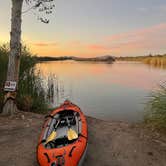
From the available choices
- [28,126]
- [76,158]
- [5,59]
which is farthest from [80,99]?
[76,158]

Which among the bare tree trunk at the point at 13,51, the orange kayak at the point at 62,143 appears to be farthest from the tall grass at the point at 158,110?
the bare tree trunk at the point at 13,51

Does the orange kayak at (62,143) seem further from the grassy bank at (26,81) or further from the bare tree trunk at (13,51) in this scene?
the grassy bank at (26,81)

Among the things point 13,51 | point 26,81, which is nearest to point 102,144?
point 13,51

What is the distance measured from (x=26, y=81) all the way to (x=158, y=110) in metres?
4.19

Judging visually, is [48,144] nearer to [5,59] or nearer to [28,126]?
[28,126]

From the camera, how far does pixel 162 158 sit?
118 inches

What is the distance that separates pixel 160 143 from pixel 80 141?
1.64m

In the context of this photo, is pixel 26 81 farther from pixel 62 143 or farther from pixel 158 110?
pixel 158 110

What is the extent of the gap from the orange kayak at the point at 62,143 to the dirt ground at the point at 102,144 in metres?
0.31

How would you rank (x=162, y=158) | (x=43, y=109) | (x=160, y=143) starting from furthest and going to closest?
(x=43, y=109) < (x=160, y=143) < (x=162, y=158)

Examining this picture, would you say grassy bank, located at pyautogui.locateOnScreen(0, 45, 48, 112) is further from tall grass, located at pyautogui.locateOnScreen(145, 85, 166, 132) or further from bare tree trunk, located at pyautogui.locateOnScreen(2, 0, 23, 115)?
tall grass, located at pyautogui.locateOnScreen(145, 85, 166, 132)

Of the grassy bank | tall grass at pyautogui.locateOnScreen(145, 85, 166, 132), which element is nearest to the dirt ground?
tall grass at pyautogui.locateOnScreen(145, 85, 166, 132)

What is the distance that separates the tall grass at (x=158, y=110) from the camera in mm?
3951

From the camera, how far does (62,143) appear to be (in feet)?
9.43
